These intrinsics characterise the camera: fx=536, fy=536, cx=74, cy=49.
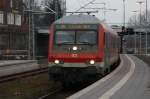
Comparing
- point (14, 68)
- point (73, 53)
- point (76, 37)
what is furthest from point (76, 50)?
point (14, 68)

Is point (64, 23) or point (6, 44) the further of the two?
point (6, 44)

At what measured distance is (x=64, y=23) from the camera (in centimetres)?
2381

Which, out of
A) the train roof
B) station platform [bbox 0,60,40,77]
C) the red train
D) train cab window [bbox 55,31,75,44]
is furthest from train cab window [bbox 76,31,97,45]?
station platform [bbox 0,60,40,77]

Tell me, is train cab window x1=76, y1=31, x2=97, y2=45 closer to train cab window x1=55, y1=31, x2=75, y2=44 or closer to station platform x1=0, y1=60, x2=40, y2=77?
train cab window x1=55, y1=31, x2=75, y2=44

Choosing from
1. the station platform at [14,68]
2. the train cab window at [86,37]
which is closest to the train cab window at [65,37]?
the train cab window at [86,37]

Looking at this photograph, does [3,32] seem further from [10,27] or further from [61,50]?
[61,50]

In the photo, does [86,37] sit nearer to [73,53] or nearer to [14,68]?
[73,53]

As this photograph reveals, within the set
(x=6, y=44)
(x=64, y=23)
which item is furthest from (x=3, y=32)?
(x=64, y=23)

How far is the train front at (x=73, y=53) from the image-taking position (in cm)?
2283

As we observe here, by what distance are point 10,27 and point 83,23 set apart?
7366cm

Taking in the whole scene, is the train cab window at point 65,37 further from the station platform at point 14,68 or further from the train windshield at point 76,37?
the station platform at point 14,68

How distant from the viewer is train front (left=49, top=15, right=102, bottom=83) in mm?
22828

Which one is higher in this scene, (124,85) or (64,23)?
(64,23)

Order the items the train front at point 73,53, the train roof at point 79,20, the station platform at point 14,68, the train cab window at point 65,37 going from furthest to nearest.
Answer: the station platform at point 14,68
the train roof at point 79,20
the train cab window at point 65,37
the train front at point 73,53
